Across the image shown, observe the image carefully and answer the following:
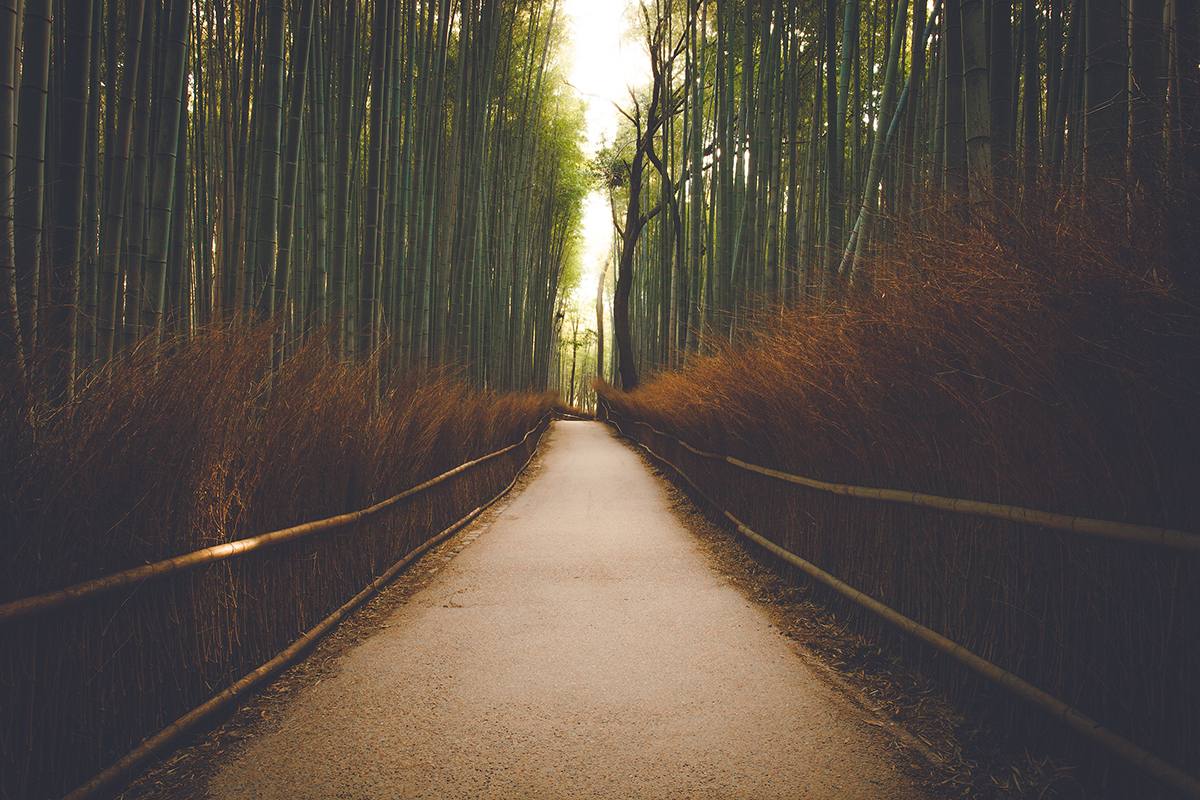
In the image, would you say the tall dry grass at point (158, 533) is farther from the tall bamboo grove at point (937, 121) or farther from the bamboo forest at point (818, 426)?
the tall bamboo grove at point (937, 121)

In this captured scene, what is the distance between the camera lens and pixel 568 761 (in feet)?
5.15

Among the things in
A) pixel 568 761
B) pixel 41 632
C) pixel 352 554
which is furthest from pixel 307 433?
pixel 568 761

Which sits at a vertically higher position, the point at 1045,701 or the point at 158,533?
the point at 158,533

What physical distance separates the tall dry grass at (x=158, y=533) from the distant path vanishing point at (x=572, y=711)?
0.29 m

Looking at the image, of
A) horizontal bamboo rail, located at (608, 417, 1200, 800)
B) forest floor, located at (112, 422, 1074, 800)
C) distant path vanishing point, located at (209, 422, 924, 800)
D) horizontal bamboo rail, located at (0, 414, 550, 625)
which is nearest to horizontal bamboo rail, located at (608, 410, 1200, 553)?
horizontal bamboo rail, located at (608, 417, 1200, 800)

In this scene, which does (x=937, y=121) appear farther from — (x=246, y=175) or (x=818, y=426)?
(x=246, y=175)

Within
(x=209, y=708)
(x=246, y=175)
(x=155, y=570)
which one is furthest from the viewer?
(x=246, y=175)

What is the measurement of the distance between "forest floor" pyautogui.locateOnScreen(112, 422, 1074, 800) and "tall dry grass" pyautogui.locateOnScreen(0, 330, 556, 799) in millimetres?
180

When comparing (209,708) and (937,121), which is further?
(937,121)

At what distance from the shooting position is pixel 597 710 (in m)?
1.83

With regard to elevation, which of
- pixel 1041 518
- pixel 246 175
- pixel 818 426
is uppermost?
pixel 246 175

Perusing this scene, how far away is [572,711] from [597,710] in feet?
0.25

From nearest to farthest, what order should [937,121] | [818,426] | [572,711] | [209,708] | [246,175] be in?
[209,708], [572,711], [818,426], [937,121], [246,175]

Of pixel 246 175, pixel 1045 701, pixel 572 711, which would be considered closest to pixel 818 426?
pixel 1045 701
